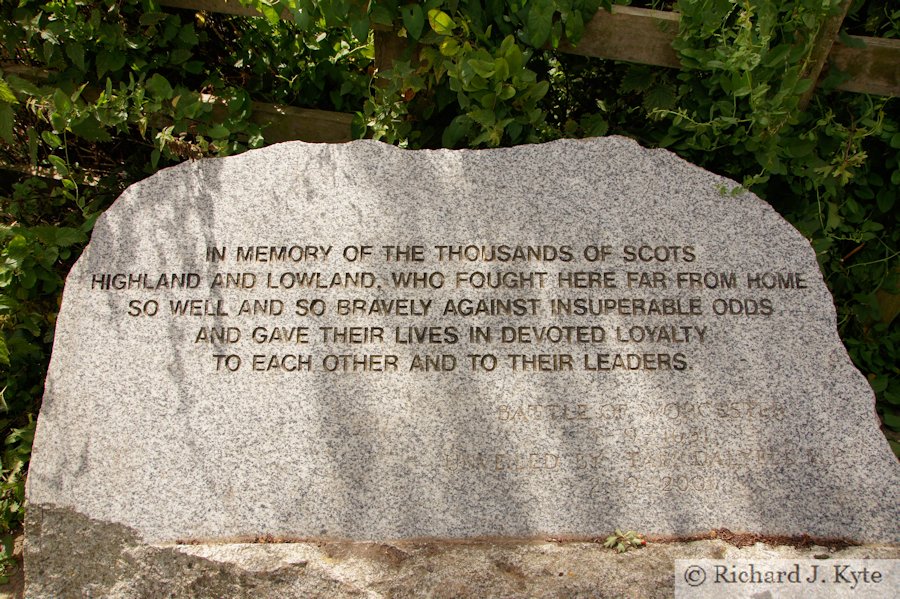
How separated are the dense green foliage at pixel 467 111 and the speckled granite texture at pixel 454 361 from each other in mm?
441

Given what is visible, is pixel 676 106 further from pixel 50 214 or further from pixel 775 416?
pixel 50 214

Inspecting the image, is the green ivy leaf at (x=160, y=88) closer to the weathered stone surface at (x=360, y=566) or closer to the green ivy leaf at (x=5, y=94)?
the green ivy leaf at (x=5, y=94)

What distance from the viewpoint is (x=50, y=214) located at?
3527 millimetres

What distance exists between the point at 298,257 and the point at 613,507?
1347mm

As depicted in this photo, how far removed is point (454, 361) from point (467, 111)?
1154 mm

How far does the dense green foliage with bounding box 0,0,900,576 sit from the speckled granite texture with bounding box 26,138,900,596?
44 cm

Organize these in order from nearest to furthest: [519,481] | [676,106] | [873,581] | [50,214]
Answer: [873,581] < [519,481] < [676,106] < [50,214]

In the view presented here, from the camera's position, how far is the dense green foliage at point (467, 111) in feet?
9.02

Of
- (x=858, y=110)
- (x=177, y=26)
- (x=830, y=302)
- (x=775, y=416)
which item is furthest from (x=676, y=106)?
(x=177, y=26)

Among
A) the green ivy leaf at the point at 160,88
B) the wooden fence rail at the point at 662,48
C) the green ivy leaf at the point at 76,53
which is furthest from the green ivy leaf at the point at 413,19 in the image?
the green ivy leaf at the point at 76,53

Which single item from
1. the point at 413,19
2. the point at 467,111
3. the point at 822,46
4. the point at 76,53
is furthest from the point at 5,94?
the point at 822,46

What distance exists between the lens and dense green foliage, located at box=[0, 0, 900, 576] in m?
2.75

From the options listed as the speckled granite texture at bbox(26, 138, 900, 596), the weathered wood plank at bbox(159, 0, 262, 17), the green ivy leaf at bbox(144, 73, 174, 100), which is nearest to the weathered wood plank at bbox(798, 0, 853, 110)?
the speckled granite texture at bbox(26, 138, 900, 596)

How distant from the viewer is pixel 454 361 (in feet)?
7.81
